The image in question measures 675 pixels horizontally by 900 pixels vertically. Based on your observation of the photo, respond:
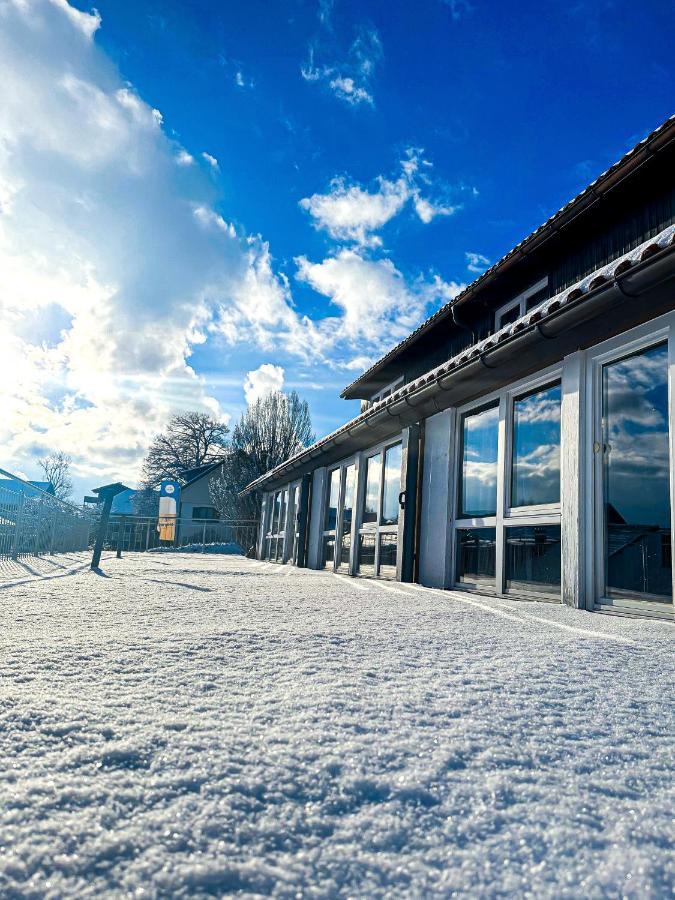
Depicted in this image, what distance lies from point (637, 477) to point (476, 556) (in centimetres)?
207

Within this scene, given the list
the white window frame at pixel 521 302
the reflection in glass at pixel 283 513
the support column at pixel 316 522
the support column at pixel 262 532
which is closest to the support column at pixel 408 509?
the white window frame at pixel 521 302

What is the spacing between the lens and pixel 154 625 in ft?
7.91

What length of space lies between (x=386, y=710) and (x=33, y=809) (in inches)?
30.3

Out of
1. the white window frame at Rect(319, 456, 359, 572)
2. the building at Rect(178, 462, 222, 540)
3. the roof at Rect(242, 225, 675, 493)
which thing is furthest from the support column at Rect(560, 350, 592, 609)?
the building at Rect(178, 462, 222, 540)

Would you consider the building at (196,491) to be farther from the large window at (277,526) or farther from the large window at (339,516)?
the large window at (339,516)

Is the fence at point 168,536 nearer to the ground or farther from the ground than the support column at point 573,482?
nearer to the ground

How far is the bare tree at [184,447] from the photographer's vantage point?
34.2 m

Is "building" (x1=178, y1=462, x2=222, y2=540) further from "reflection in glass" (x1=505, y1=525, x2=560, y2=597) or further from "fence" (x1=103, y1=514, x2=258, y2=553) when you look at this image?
"reflection in glass" (x1=505, y1=525, x2=560, y2=597)

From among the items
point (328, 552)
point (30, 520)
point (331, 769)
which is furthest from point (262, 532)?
point (331, 769)

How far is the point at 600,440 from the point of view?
385 centimetres

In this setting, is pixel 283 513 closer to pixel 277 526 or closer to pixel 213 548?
pixel 277 526

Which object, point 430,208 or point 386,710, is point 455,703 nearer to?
point 386,710

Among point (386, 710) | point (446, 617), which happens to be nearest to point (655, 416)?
point (446, 617)

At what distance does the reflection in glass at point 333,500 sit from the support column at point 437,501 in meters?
3.48
